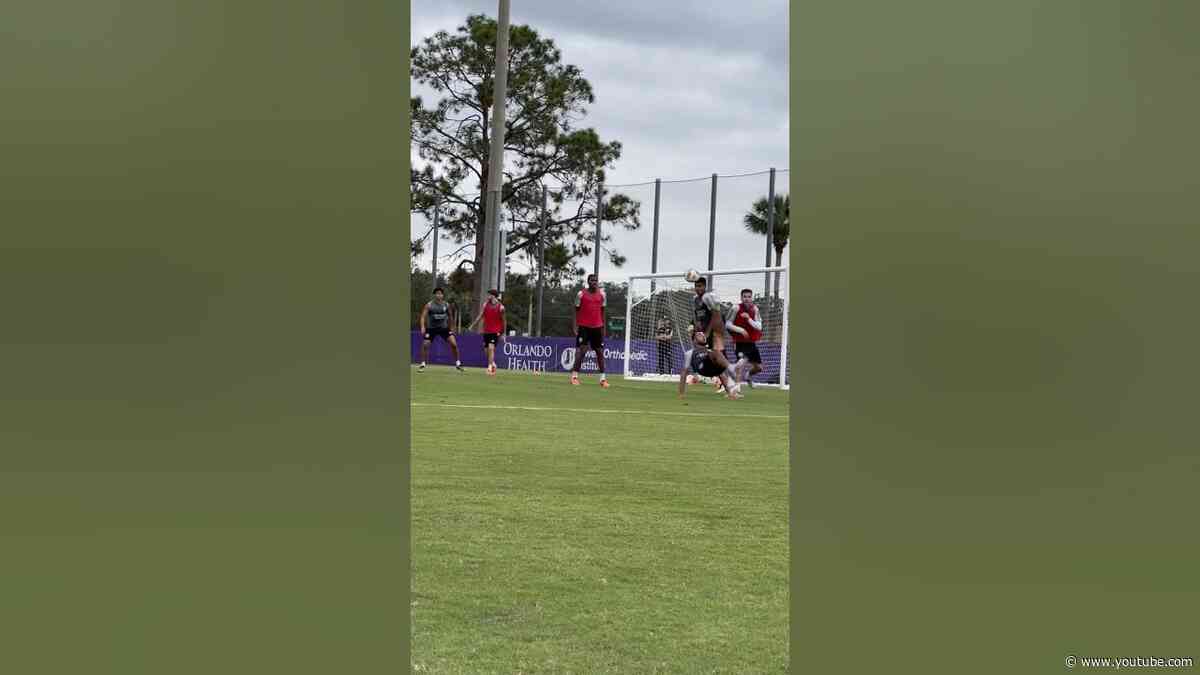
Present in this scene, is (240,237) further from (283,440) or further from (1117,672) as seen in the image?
(1117,672)

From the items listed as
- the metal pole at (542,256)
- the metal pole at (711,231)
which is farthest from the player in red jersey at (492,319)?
the metal pole at (542,256)

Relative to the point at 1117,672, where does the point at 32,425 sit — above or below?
above

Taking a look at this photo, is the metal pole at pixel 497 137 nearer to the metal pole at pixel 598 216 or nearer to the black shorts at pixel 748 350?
the metal pole at pixel 598 216

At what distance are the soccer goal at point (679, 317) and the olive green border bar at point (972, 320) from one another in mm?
18827

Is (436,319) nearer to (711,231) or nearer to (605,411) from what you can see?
(605,411)

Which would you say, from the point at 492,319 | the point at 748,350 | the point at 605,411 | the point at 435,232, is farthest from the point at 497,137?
the point at 605,411

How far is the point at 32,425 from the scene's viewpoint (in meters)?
1.49

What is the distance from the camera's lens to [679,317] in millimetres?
23156

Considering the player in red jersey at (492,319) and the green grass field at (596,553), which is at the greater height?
the player in red jersey at (492,319)

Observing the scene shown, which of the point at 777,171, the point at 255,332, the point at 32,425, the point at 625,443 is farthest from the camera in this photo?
the point at 777,171

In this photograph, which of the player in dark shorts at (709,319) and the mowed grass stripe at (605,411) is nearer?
the mowed grass stripe at (605,411)

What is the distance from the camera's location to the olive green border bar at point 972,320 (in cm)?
185

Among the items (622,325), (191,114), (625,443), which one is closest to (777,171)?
(622,325)

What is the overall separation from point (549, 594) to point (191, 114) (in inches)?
79.7
